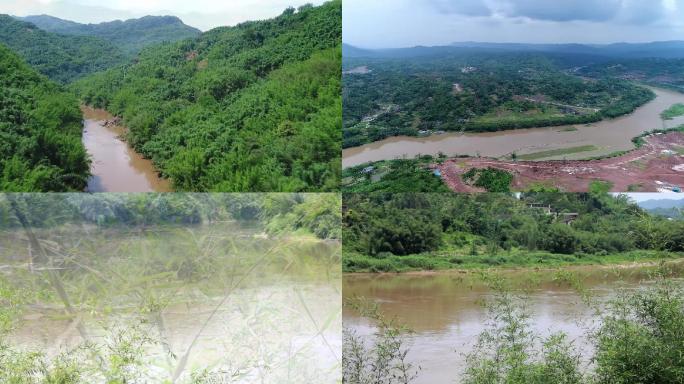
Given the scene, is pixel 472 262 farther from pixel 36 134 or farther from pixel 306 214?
pixel 36 134

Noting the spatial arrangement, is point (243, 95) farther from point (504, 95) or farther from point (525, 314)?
point (525, 314)

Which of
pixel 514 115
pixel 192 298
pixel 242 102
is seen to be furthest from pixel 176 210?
pixel 514 115

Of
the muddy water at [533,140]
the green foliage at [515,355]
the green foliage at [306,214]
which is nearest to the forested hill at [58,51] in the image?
the green foliage at [306,214]

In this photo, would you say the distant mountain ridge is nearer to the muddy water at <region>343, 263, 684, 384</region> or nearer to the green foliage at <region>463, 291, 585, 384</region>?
the muddy water at <region>343, 263, 684, 384</region>

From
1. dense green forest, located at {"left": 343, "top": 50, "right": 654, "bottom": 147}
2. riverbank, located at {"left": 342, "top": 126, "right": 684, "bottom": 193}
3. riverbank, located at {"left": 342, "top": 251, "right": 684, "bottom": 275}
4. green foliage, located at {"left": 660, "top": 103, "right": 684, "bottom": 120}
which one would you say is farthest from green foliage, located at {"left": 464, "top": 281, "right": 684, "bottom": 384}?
green foliage, located at {"left": 660, "top": 103, "right": 684, "bottom": 120}

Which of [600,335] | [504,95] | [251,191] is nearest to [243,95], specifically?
[251,191]

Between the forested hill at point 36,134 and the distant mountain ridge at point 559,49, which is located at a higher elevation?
the distant mountain ridge at point 559,49

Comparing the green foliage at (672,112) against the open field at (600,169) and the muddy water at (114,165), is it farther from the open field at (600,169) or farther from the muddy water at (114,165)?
the muddy water at (114,165)
